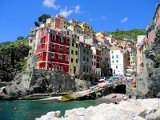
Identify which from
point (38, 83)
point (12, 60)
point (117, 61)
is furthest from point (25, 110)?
point (117, 61)

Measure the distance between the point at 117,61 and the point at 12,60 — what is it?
163 ft

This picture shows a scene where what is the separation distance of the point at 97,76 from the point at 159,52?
1688 inches

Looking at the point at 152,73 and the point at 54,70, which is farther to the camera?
the point at 54,70

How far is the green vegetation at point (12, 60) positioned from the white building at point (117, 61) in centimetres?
4179

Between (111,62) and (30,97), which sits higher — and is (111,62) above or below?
above

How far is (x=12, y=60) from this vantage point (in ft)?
307

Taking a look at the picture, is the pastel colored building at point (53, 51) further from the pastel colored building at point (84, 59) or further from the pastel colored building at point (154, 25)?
the pastel colored building at point (154, 25)

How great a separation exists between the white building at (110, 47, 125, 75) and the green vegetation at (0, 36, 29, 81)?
41.8 meters

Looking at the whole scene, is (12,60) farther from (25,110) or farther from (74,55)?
(25,110)

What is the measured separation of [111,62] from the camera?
117 m

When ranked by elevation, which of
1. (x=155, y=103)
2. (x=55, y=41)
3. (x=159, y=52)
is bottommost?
(x=155, y=103)

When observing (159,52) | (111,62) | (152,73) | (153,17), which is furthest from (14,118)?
(111,62)

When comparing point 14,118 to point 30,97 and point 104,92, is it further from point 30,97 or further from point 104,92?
point 104,92

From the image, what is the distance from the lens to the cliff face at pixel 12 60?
8656cm
